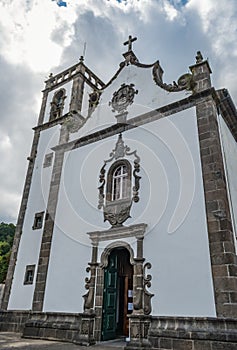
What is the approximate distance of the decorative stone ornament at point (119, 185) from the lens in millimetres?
9312

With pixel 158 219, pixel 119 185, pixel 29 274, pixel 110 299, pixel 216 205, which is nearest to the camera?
pixel 216 205

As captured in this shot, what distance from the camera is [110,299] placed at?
29.4ft

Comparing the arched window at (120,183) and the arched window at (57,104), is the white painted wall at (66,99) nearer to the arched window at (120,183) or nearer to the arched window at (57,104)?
the arched window at (57,104)

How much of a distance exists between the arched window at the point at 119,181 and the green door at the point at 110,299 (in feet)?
6.06

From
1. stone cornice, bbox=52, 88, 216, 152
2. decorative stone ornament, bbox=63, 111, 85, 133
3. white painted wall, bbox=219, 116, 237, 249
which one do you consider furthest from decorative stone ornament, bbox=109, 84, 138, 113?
white painted wall, bbox=219, 116, 237, 249

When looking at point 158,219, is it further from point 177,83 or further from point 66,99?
point 66,99

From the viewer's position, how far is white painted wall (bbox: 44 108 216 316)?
7359 mm

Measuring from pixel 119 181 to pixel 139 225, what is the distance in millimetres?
2047

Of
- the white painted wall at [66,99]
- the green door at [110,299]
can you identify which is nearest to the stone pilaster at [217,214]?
the green door at [110,299]

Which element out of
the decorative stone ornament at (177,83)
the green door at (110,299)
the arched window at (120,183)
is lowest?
A: the green door at (110,299)

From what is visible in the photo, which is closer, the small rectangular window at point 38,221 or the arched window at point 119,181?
the arched window at point 119,181

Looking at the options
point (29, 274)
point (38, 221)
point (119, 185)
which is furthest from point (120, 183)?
point (29, 274)

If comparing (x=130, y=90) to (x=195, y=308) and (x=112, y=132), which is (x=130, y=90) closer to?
(x=112, y=132)

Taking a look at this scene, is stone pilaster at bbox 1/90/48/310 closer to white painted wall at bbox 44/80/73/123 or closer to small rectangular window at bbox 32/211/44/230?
white painted wall at bbox 44/80/73/123
